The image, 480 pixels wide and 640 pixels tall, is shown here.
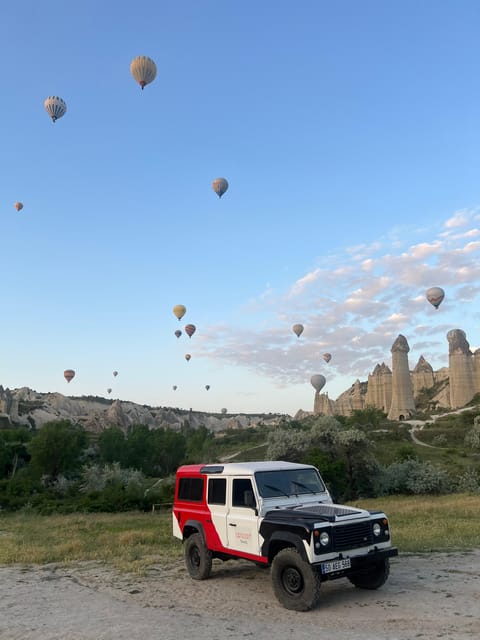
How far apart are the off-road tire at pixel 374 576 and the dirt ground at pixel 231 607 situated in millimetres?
160

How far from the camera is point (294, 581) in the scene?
30.5 ft

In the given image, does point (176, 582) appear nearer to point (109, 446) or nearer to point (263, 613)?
point (263, 613)

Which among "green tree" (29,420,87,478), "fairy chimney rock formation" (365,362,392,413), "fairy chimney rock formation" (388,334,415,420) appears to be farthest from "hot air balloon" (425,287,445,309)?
"fairy chimney rock formation" (365,362,392,413)

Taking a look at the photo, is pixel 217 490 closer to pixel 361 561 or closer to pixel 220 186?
pixel 361 561

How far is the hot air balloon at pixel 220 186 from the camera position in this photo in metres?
49.7

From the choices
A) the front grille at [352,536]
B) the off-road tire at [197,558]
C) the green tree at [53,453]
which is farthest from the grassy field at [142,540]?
the green tree at [53,453]

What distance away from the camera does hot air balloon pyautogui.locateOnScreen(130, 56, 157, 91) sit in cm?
3912

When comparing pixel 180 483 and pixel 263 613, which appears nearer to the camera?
pixel 263 613

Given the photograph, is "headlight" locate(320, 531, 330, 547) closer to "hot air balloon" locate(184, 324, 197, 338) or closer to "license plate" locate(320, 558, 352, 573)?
"license plate" locate(320, 558, 352, 573)

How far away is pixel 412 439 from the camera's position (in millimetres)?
84500

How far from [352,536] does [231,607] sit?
2.63 m

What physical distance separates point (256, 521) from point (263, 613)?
5.29ft

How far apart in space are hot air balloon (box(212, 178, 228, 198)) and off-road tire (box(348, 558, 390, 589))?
4337cm

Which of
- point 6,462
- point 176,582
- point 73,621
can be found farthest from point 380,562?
point 6,462
